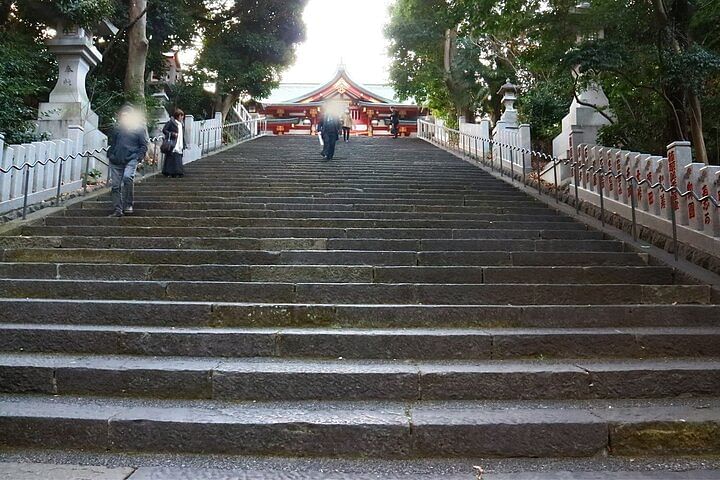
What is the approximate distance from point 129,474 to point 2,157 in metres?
5.67

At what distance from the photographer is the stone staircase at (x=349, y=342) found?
281 centimetres

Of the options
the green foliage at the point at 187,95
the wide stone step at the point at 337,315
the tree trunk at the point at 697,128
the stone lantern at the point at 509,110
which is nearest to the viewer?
the wide stone step at the point at 337,315

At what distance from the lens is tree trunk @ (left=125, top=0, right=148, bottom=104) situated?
465 inches

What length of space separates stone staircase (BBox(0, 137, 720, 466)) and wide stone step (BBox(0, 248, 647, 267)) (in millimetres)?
20

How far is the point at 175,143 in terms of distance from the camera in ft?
31.1

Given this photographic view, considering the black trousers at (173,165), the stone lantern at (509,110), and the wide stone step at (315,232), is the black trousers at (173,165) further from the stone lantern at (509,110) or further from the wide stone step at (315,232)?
the stone lantern at (509,110)

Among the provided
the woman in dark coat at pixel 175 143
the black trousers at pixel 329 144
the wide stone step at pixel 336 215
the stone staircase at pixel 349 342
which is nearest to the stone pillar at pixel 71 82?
the woman in dark coat at pixel 175 143

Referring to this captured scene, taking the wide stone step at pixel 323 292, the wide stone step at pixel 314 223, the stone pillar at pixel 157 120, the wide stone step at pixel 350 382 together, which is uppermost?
the stone pillar at pixel 157 120

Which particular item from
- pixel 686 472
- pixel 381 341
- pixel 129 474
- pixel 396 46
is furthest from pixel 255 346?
pixel 396 46

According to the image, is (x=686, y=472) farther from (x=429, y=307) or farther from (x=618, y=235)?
(x=618, y=235)

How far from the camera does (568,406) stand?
3.12 metres

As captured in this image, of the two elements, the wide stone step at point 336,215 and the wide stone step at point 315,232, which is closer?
the wide stone step at point 315,232

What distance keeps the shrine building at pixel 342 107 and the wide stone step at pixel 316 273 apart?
26.4 metres

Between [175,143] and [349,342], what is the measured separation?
7.25 metres
